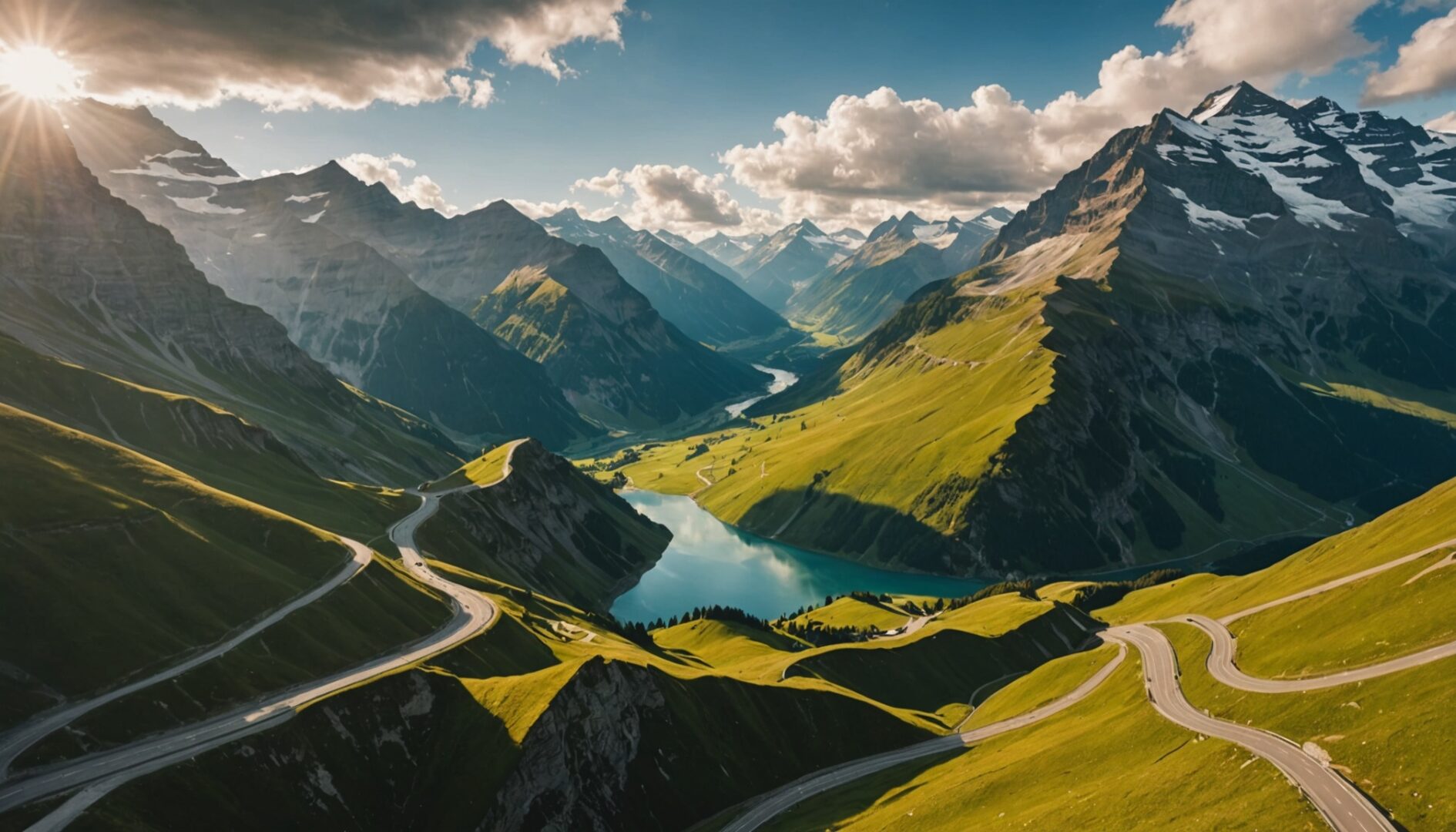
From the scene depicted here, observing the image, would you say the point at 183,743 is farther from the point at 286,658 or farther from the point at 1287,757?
the point at 1287,757

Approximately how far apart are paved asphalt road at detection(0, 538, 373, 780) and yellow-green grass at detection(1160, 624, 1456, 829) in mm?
112177

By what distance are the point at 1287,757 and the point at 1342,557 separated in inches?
3179

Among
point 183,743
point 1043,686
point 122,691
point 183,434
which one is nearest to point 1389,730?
point 1043,686

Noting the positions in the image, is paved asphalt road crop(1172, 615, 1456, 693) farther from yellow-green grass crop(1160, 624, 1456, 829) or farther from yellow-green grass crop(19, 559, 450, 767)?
yellow-green grass crop(19, 559, 450, 767)

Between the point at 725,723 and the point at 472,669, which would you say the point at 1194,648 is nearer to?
the point at 725,723

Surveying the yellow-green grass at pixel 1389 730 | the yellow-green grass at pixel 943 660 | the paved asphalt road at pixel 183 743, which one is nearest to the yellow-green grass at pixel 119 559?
the paved asphalt road at pixel 183 743

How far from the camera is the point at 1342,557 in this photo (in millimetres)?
132875

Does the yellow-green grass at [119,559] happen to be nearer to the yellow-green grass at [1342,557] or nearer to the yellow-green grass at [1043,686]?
the yellow-green grass at [1043,686]

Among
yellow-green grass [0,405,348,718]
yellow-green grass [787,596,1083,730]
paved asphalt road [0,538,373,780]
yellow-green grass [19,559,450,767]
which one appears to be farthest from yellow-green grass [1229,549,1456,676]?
yellow-green grass [0,405,348,718]

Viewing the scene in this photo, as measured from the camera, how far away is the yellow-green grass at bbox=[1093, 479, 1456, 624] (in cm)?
11388

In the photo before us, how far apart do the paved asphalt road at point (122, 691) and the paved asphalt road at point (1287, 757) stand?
108 metres

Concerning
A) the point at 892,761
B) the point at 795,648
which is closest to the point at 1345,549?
the point at 892,761

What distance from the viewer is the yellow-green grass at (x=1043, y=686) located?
133m

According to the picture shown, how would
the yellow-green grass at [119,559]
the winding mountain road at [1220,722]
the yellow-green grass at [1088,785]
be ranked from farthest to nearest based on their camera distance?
the yellow-green grass at [119,559] → the yellow-green grass at [1088,785] → the winding mountain road at [1220,722]
